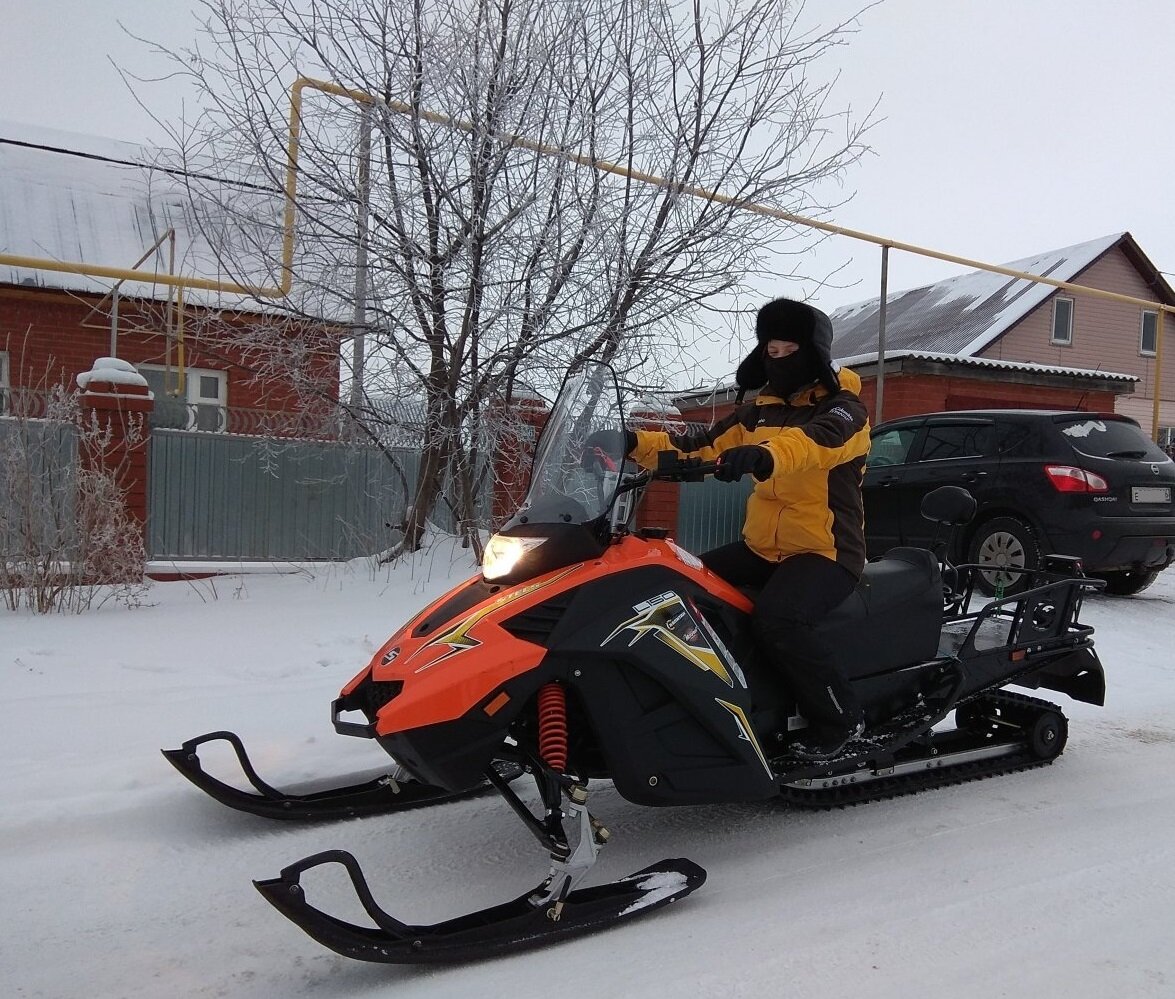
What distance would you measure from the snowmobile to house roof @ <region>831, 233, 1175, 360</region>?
1937 cm

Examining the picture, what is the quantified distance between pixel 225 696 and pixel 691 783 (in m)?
2.62

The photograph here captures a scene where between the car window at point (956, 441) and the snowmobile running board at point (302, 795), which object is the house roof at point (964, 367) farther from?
the snowmobile running board at point (302, 795)

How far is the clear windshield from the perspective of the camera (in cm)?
291

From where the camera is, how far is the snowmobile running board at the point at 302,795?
122 inches

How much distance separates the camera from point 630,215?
778 cm

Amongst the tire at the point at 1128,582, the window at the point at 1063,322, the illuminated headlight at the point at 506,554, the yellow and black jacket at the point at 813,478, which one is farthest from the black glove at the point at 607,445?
the window at the point at 1063,322

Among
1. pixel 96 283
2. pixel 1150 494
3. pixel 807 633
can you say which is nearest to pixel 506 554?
pixel 807 633

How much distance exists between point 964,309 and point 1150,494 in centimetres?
1879

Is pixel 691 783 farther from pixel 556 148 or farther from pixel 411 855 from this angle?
pixel 556 148

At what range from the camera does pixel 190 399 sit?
44.0ft

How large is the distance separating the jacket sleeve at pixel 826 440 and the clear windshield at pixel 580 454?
49cm

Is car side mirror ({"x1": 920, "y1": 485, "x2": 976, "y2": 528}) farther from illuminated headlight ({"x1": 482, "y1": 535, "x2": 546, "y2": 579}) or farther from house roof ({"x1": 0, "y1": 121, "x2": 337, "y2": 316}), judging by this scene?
house roof ({"x1": 0, "y1": 121, "x2": 337, "y2": 316})

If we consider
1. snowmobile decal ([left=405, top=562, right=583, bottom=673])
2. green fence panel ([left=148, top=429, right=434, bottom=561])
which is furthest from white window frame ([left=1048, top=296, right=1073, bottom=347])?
snowmobile decal ([left=405, top=562, right=583, bottom=673])

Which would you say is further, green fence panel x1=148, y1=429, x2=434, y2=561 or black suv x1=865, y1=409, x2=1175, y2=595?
green fence panel x1=148, y1=429, x2=434, y2=561
